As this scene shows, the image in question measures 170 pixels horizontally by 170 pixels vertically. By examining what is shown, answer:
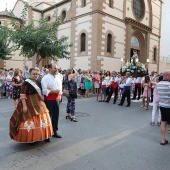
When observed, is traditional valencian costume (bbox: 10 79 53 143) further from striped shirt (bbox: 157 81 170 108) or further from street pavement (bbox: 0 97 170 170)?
striped shirt (bbox: 157 81 170 108)

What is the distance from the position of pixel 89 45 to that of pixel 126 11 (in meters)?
6.97

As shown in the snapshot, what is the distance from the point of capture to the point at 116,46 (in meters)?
23.0

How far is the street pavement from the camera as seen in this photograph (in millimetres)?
3951

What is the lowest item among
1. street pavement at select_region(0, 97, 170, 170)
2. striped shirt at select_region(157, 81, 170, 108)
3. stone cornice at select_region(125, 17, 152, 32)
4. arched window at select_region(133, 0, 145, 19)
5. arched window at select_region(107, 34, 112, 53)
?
street pavement at select_region(0, 97, 170, 170)

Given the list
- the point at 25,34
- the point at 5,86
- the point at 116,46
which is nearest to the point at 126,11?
the point at 116,46

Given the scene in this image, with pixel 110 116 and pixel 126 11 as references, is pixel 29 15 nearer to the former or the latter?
pixel 126 11

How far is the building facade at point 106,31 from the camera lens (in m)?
20.8

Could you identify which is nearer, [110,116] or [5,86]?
[110,116]

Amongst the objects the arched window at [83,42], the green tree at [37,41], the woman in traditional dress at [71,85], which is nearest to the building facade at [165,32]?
the arched window at [83,42]

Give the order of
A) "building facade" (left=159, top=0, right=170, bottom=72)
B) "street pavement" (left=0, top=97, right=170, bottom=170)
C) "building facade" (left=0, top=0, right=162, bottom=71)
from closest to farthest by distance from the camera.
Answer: "street pavement" (left=0, top=97, right=170, bottom=170), "building facade" (left=0, top=0, right=162, bottom=71), "building facade" (left=159, top=0, right=170, bottom=72)

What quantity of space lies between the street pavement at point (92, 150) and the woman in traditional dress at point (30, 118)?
288 millimetres

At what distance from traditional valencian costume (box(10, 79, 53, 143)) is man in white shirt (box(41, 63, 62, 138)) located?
285mm

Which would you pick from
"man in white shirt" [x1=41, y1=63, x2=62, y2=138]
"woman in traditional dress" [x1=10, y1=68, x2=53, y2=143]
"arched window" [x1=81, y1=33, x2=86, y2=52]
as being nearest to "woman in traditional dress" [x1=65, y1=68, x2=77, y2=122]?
"man in white shirt" [x1=41, y1=63, x2=62, y2=138]

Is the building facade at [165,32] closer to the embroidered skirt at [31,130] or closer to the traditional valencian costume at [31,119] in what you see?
the traditional valencian costume at [31,119]
